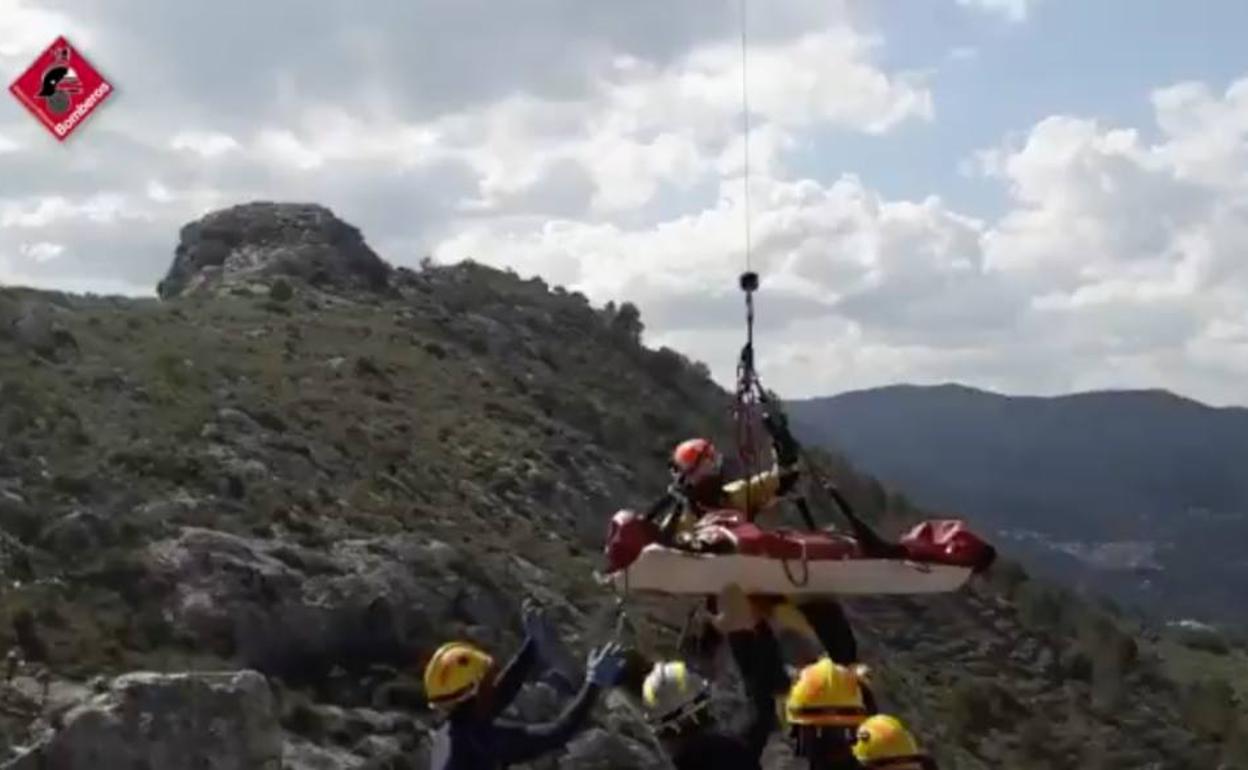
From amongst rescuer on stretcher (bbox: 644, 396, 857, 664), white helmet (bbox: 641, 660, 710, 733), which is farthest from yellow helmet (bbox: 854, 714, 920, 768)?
rescuer on stretcher (bbox: 644, 396, 857, 664)

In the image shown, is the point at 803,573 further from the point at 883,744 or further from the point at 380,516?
the point at 380,516

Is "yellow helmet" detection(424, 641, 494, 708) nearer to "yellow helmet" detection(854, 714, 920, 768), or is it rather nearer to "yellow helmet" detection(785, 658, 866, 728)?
"yellow helmet" detection(785, 658, 866, 728)

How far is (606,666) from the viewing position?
982 cm

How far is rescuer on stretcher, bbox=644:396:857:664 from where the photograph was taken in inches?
436

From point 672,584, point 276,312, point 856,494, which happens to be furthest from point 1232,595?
point 672,584

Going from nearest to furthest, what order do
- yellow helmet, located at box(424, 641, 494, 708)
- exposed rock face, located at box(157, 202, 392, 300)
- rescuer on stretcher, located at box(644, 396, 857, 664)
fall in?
yellow helmet, located at box(424, 641, 494, 708), rescuer on stretcher, located at box(644, 396, 857, 664), exposed rock face, located at box(157, 202, 392, 300)

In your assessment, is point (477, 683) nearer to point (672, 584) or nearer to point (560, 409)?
point (672, 584)

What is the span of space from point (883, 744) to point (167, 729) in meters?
11.2

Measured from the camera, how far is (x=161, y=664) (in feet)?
69.4

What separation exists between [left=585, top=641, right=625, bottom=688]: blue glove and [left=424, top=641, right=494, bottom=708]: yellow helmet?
50 cm

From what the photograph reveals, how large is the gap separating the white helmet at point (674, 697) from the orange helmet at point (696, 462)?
7.45 feet

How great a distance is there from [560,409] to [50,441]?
2178cm

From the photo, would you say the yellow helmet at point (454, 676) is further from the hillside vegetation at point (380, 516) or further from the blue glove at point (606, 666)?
the hillside vegetation at point (380, 516)

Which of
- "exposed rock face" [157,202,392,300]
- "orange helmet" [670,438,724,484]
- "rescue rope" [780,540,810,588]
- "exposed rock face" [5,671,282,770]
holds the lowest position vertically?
"exposed rock face" [5,671,282,770]
